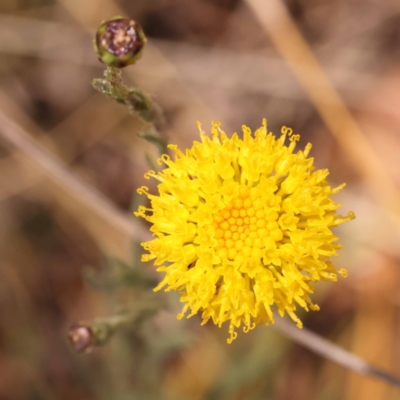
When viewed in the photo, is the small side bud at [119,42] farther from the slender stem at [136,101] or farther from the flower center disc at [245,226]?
the flower center disc at [245,226]

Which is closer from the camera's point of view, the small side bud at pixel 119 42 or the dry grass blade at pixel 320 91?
the small side bud at pixel 119 42

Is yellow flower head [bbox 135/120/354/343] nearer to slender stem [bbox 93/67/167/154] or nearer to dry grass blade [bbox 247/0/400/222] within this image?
slender stem [bbox 93/67/167/154]

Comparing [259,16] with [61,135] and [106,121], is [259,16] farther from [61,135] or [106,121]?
[61,135]

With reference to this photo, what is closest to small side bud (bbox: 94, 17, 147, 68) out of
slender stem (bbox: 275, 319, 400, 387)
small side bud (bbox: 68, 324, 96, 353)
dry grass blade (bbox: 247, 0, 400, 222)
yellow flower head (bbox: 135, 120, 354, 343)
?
yellow flower head (bbox: 135, 120, 354, 343)

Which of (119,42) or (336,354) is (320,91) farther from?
(119,42)

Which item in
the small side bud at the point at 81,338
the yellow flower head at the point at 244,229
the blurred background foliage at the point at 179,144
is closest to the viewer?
the yellow flower head at the point at 244,229

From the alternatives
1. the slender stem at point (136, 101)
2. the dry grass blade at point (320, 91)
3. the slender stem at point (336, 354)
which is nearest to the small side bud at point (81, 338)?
the slender stem at point (136, 101)
